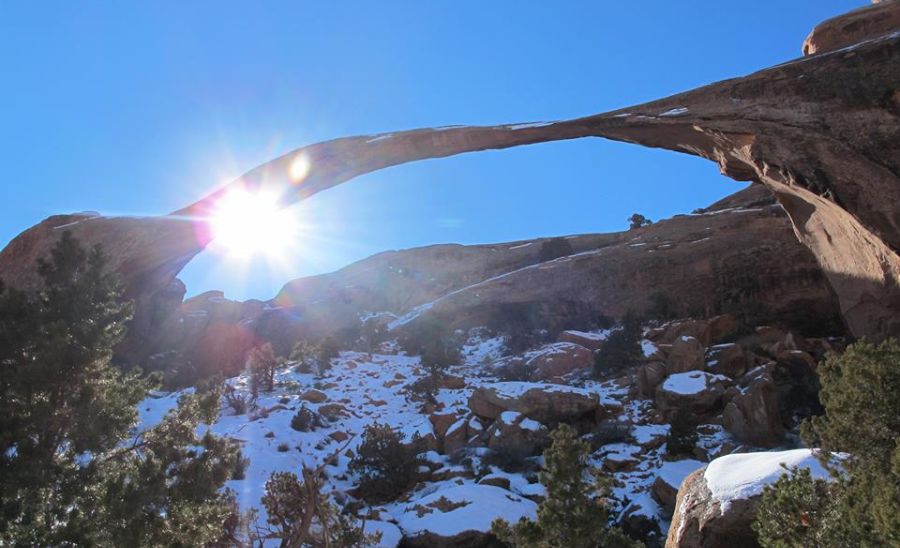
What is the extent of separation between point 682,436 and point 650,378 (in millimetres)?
3508

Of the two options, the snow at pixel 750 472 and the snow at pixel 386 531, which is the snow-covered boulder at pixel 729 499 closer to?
the snow at pixel 750 472

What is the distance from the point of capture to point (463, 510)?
1120 cm

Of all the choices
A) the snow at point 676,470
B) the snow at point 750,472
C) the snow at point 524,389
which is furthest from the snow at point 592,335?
→ the snow at point 750,472

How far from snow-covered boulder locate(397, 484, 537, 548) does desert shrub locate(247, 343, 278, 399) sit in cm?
844

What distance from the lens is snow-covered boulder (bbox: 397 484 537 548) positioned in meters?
10.6

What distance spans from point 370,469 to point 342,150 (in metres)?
7.16

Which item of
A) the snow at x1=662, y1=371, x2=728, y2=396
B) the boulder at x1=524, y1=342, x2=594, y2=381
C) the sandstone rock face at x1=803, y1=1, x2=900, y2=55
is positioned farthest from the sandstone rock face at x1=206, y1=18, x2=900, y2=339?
the boulder at x1=524, y1=342, x2=594, y2=381

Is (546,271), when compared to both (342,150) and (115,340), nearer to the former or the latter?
(342,150)

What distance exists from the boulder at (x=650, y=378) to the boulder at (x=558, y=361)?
316cm

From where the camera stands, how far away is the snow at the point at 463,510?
35.4 ft

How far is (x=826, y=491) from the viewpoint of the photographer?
463cm

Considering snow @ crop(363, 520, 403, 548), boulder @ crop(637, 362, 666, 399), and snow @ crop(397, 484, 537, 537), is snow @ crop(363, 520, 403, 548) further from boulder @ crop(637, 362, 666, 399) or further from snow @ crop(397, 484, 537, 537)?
boulder @ crop(637, 362, 666, 399)

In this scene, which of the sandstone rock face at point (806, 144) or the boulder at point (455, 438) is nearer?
the sandstone rock face at point (806, 144)

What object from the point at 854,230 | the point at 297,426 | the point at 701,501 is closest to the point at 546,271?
the point at 297,426
